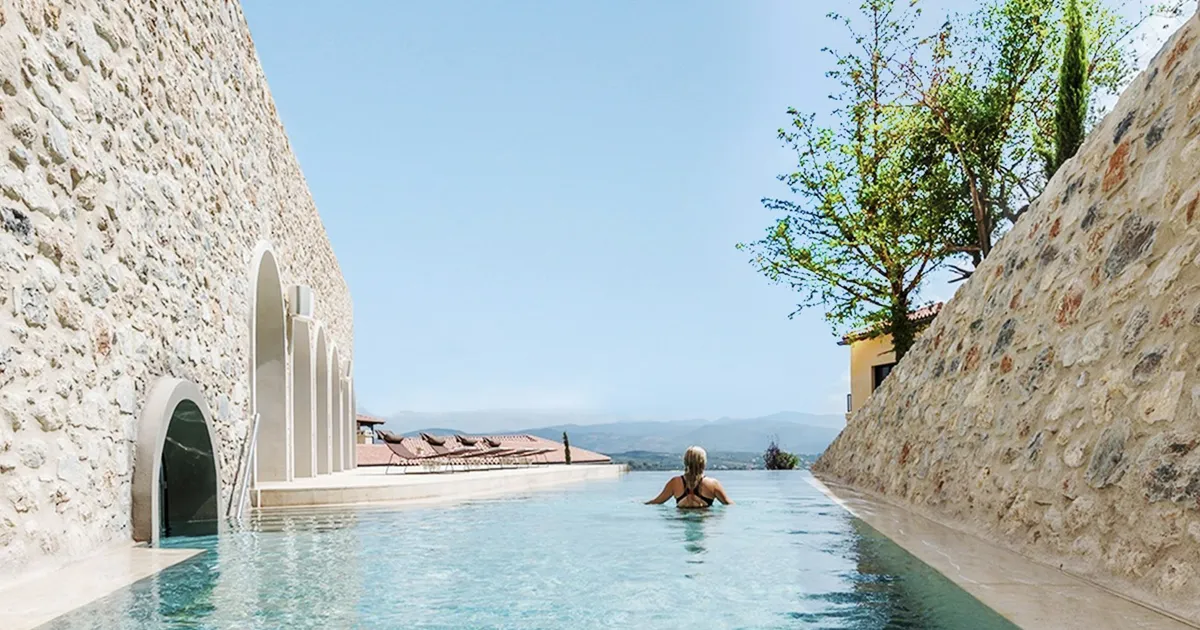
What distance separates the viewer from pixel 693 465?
34.1 ft

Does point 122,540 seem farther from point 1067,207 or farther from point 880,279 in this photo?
point 880,279

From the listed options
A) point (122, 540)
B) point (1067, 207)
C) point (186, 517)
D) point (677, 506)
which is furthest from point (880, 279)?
point (122, 540)

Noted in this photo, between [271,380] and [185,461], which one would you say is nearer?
[185,461]

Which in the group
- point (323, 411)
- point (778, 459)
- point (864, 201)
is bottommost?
point (778, 459)

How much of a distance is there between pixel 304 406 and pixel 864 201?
597 inches

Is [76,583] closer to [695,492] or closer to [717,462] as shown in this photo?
[695,492]

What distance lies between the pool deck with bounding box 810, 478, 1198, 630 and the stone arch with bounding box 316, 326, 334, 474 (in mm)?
13563

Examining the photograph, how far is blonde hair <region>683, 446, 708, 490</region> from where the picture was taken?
33.9ft

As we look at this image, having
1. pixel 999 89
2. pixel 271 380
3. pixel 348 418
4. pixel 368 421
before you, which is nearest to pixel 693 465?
pixel 271 380

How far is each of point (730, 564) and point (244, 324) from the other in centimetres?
677

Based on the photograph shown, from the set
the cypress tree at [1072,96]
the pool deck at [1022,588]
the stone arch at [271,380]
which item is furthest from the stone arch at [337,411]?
the cypress tree at [1072,96]

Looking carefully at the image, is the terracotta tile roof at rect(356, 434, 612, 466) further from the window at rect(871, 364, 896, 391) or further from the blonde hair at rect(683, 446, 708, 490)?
the blonde hair at rect(683, 446, 708, 490)

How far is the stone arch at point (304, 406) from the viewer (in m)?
15.3

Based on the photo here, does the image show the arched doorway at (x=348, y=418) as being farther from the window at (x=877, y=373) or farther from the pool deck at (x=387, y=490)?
the window at (x=877, y=373)
